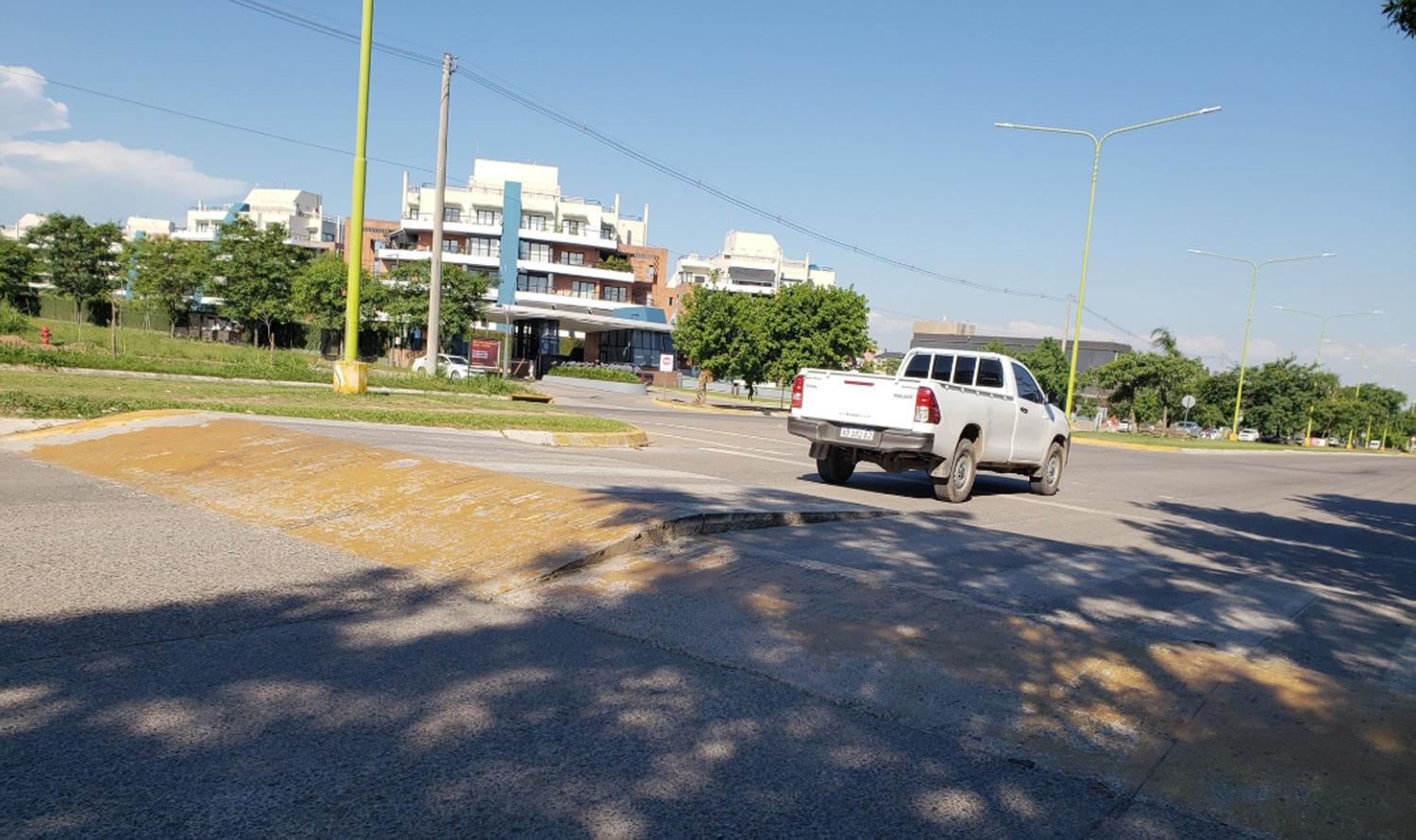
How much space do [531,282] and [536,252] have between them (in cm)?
264

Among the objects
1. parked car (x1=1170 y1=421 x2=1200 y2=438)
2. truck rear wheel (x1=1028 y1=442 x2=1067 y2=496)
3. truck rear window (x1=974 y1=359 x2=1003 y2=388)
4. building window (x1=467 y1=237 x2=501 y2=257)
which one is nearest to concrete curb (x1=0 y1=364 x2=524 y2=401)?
truck rear window (x1=974 y1=359 x2=1003 y2=388)

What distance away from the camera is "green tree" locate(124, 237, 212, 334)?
70.4 m

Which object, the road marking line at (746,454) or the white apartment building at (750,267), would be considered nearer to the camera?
the road marking line at (746,454)

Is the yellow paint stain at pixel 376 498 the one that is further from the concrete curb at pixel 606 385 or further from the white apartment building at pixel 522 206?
the white apartment building at pixel 522 206

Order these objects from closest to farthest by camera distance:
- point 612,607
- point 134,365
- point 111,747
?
point 111,747 → point 612,607 → point 134,365

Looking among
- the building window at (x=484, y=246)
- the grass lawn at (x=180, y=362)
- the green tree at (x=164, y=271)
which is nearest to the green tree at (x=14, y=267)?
the green tree at (x=164, y=271)

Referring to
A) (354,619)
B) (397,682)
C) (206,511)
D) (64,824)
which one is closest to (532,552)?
(354,619)

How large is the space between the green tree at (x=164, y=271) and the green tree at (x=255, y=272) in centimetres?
1033

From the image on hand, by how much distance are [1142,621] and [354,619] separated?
467 centimetres

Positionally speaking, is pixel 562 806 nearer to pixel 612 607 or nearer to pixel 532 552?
pixel 612 607

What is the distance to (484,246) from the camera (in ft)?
263

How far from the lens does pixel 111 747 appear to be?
10.8 ft

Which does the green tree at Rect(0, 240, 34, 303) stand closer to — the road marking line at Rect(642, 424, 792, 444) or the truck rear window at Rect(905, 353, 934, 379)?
the road marking line at Rect(642, 424, 792, 444)

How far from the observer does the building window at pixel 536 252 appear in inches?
3194
